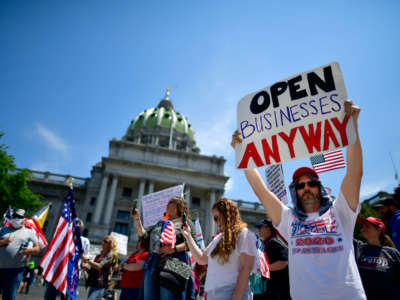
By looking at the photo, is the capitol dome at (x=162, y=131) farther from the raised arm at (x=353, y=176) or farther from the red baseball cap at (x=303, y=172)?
the raised arm at (x=353, y=176)

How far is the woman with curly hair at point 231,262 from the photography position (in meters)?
2.57

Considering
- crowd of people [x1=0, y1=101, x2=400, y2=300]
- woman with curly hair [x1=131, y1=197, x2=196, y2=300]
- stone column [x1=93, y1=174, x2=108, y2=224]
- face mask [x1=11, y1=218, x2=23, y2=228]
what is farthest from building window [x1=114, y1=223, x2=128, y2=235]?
woman with curly hair [x1=131, y1=197, x2=196, y2=300]

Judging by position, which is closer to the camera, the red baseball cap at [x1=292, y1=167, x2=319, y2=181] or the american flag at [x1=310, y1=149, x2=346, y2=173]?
the red baseball cap at [x1=292, y1=167, x2=319, y2=181]

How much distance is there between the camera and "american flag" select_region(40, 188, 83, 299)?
4930 millimetres

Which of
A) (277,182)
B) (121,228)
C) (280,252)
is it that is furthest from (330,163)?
(121,228)

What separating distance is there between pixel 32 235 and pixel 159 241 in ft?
11.1

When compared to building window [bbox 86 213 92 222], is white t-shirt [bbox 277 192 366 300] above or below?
below

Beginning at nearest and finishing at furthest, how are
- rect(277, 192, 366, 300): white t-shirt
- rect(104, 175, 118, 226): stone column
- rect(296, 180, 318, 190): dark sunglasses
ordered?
1. rect(277, 192, 366, 300): white t-shirt
2. rect(296, 180, 318, 190): dark sunglasses
3. rect(104, 175, 118, 226): stone column

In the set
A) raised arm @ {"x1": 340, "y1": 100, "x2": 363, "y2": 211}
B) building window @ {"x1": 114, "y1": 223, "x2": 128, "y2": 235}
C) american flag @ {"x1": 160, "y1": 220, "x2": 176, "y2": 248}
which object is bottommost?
american flag @ {"x1": 160, "y1": 220, "x2": 176, "y2": 248}

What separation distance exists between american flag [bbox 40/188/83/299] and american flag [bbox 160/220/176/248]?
272 centimetres

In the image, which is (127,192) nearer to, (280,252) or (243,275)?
(280,252)

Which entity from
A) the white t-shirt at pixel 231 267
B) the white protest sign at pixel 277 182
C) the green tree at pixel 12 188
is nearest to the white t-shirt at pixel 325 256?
the white t-shirt at pixel 231 267

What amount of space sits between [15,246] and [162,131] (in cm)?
5347

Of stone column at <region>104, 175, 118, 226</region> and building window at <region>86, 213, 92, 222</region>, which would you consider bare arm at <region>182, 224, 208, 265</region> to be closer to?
stone column at <region>104, 175, 118, 226</region>
